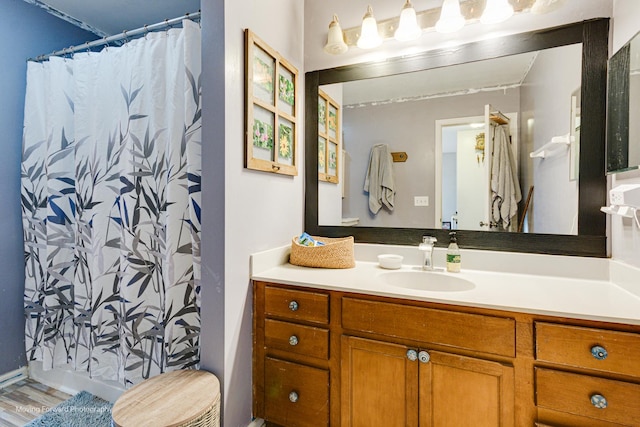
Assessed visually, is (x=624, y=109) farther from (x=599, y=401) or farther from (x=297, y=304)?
(x=297, y=304)

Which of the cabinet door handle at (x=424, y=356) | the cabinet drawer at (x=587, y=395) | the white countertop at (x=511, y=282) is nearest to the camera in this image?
the cabinet drawer at (x=587, y=395)

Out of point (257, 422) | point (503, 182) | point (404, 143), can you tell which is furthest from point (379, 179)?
point (257, 422)

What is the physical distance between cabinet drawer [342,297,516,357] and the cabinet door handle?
47 mm

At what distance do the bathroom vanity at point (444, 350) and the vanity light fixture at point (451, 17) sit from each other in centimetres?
116

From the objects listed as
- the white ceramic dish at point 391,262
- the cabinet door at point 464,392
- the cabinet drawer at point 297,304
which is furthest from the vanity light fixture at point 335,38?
the cabinet door at point 464,392

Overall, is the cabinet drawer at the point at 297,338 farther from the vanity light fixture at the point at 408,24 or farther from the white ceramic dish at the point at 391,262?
the vanity light fixture at the point at 408,24

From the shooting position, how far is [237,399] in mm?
1360

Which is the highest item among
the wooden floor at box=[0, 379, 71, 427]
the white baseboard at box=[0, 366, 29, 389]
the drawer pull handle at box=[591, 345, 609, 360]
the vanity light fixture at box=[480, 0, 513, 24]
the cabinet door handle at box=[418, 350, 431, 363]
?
the vanity light fixture at box=[480, 0, 513, 24]

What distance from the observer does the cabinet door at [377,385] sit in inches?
46.1

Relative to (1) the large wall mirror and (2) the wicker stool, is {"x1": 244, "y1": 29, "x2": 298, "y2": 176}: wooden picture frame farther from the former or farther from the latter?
(1) the large wall mirror

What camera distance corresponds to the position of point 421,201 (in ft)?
5.63

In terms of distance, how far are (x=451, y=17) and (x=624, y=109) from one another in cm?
82

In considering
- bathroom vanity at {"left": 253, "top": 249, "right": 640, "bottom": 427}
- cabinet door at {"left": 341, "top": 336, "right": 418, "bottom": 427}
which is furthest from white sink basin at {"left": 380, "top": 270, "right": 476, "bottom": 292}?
cabinet door at {"left": 341, "top": 336, "right": 418, "bottom": 427}

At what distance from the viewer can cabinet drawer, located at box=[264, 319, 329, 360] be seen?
51.5 inches
